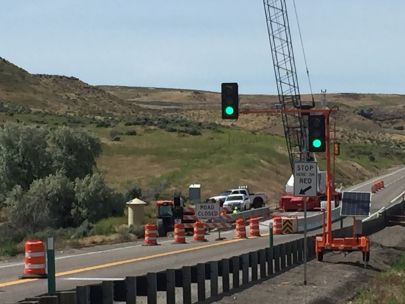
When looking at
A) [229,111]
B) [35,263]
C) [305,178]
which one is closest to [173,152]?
[229,111]

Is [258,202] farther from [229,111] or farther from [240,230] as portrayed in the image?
[229,111]

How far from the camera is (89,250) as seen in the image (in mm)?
35938

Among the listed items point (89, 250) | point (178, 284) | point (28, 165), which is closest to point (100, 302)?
point (178, 284)

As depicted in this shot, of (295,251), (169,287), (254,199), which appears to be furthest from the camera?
(254,199)

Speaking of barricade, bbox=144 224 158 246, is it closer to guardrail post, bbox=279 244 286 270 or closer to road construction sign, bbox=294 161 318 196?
guardrail post, bbox=279 244 286 270

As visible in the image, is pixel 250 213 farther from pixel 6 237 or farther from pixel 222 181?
pixel 222 181

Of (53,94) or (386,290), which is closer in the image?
(386,290)

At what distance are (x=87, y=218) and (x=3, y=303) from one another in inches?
1561

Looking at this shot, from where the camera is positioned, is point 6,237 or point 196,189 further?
point 196,189

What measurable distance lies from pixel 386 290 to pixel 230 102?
10371 mm

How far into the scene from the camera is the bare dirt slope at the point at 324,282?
19672mm

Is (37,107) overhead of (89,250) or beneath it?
overhead

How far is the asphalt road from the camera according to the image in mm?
21562

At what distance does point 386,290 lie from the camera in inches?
927
